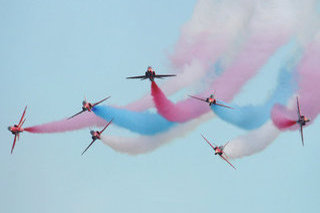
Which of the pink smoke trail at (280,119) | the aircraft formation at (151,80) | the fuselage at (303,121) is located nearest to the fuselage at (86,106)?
the aircraft formation at (151,80)

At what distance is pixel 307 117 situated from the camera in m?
40.8

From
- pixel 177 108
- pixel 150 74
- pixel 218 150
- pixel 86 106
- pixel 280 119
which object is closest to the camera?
pixel 150 74

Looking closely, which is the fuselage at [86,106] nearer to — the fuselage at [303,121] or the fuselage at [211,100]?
the fuselage at [211,100]

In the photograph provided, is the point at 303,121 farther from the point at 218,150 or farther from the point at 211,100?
the point at 218,150

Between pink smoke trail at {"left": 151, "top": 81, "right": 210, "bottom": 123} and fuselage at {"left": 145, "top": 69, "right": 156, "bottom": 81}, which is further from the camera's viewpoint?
pink smoke trail at {"left": 151, "top": 81, "right": 210, "bottom": 123}

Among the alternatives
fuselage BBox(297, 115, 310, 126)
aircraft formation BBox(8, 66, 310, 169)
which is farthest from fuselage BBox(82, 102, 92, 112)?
fuselage BBox(297, 115, 310, 126)

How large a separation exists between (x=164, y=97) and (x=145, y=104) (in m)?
3.01

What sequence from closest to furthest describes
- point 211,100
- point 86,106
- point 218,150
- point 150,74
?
point 150,74
point 211,100
point 86,106
point 218,150

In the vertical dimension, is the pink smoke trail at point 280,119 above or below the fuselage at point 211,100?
below

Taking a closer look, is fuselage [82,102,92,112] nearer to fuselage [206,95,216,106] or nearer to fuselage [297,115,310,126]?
fuselage [206,95,216,106]

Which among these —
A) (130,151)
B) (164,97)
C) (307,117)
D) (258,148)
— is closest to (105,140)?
(130,151)

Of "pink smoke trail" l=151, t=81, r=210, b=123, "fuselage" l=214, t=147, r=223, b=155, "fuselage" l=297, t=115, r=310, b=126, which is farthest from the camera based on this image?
"fuselage" l=214, t=147, r=223, b=155

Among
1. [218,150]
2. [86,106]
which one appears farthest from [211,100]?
[86,106]

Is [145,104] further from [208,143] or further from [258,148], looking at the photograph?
[258,148]
